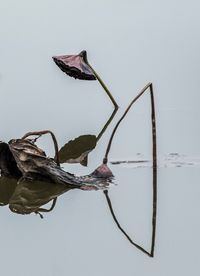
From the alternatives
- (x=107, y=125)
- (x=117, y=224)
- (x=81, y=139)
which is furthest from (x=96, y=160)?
(x=117, y=224)

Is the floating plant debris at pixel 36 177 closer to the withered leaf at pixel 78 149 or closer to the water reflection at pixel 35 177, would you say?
the water reflection at pixel 35 177

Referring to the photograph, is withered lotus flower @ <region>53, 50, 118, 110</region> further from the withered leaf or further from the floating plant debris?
the floating plant debris

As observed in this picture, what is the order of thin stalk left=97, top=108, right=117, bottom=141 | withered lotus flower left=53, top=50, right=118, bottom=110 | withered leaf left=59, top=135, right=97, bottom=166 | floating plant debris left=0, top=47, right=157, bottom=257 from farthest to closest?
thin stalk left=97, top=108, right=117, bottom=141 < withered lotus flower left=53, top=50, right=118, bottom=110 < withered leaf left=59, top=135, right=97, bottom=166 < floating plant debris left=0, top=47, right=157, bottom=257

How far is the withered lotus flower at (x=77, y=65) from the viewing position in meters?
3.19

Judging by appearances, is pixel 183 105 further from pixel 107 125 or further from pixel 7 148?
pixel 7 148

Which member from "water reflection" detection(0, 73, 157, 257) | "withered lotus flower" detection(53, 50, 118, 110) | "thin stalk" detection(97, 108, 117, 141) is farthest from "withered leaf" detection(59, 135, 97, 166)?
"withered lotus flower" detection(53, 50, 118, 110)

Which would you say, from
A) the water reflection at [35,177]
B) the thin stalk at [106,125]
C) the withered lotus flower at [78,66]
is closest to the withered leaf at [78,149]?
the thin stalk at [106,125]

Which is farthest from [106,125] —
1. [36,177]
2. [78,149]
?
[36,177]

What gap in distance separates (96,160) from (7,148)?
432 mm

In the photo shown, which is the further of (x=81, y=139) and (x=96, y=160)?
(x=81, y=139)

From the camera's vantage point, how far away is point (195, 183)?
9.00 ft

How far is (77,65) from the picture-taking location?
3205 mm

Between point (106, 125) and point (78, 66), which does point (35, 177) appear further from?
point (106, 125)

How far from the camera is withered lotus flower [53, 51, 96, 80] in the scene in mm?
3193
